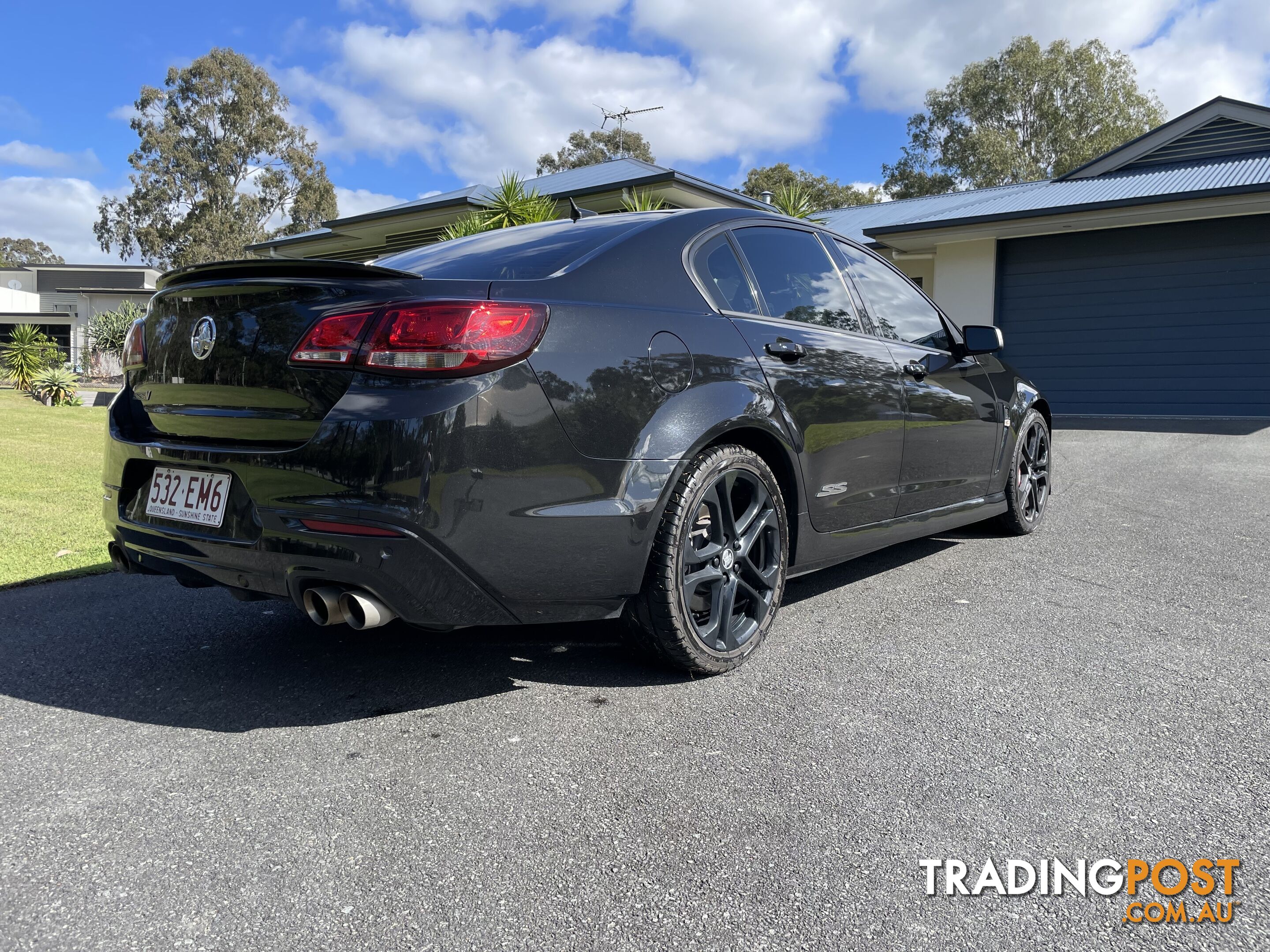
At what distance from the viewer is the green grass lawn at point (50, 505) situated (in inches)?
190

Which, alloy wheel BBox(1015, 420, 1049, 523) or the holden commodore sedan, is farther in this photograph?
alloy wheel BBox(1015, 420, 1049, 523)

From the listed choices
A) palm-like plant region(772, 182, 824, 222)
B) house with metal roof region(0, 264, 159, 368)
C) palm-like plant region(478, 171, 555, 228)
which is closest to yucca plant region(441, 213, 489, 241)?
palm-like plant region(478, 171, 555, 228)

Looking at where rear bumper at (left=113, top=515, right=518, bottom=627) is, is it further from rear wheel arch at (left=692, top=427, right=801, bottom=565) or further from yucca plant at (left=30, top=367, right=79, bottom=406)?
yucca plant at (left=30, top=367, right=79, bottom=406)

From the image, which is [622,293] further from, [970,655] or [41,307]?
[41,307]

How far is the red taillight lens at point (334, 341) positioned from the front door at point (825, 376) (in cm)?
131

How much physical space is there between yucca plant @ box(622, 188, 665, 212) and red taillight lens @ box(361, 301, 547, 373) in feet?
36.9

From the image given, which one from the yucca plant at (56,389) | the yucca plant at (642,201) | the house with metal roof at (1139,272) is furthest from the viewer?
the yucca plant at (56,389)

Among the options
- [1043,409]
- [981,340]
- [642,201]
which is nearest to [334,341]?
[981,340]

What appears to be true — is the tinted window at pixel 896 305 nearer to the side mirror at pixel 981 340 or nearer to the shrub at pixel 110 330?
the side mirror at pixel 981 340

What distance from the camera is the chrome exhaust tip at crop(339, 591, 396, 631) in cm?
252

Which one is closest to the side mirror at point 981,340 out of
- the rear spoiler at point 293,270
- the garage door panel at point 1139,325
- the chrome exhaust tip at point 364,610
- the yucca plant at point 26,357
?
the rear spoiler at point 293,270

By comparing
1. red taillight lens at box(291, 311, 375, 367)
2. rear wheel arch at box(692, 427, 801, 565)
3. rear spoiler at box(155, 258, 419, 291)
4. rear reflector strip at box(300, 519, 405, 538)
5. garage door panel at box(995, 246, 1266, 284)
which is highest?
garage door panel at box(995, 246, 1266, 284)

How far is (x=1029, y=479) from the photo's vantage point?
17.9 feet

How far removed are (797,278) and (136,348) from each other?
2.45 m
